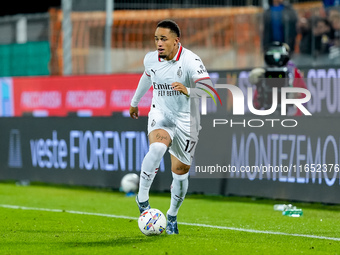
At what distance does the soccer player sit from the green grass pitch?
59cm

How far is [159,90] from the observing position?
8.58 metres

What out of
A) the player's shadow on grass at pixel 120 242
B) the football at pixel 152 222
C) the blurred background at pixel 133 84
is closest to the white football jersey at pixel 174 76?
the football at pixel 152 222

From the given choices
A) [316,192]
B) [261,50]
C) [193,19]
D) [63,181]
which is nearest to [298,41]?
[261,50]

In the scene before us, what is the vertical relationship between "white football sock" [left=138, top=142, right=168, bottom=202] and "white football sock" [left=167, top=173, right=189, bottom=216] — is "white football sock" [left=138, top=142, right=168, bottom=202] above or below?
above

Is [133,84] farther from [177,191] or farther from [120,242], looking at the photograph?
[120,242]

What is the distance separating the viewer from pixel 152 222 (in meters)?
8.34

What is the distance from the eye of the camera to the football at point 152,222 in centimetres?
833

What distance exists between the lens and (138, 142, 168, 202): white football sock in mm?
8281

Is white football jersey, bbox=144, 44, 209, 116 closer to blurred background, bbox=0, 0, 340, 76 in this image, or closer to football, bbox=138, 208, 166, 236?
football, bbox=138, 208, 166, 236

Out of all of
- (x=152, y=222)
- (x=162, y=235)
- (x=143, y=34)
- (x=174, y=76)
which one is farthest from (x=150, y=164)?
(x=143, y=34)

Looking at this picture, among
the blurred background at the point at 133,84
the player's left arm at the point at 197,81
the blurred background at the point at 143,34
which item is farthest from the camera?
the blurred background at the point at 143,34

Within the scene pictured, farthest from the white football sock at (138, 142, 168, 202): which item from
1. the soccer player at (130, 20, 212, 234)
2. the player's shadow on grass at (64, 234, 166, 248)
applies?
the player's shadow on grass at (64, 234, 166, 248)

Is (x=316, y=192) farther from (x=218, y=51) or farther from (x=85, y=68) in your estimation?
(x=85, y=68)

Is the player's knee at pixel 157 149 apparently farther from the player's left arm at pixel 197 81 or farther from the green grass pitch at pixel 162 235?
the green grass pitch at pixel 162 235
